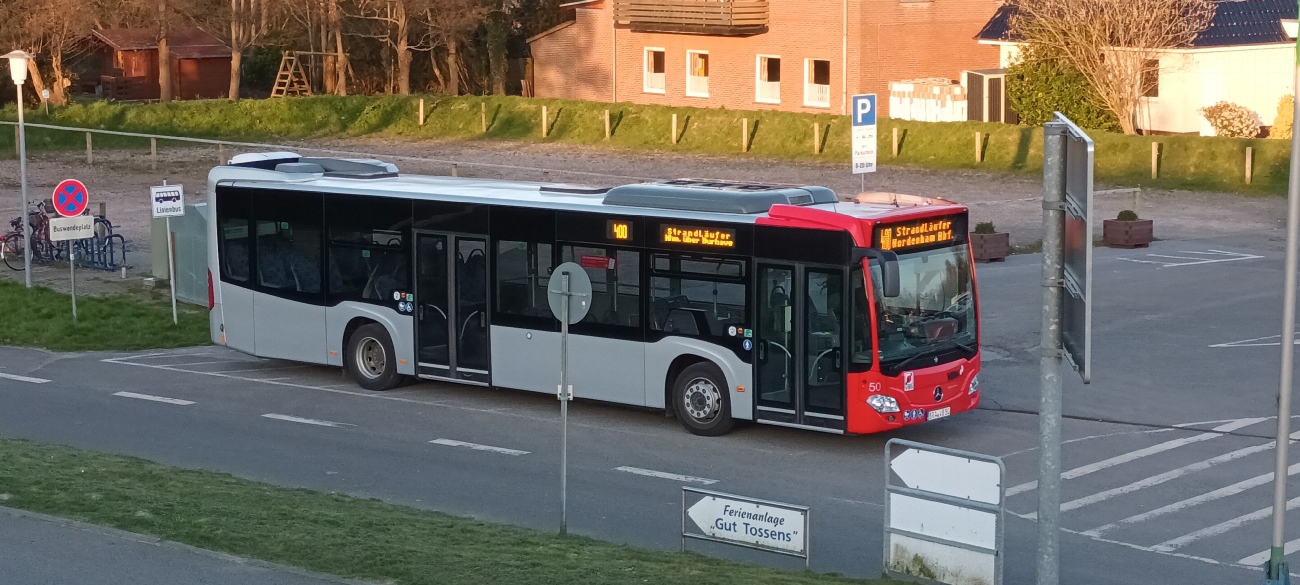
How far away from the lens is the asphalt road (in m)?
12.6

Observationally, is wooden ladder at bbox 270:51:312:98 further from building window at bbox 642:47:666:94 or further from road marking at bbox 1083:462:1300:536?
road marking at bbox 1083:462:1300:536

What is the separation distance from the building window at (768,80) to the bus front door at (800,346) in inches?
1645

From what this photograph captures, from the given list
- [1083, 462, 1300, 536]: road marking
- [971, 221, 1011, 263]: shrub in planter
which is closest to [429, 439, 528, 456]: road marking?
[1083, 462, 1300, 536]: road marking

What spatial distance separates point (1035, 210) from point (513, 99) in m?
24.4

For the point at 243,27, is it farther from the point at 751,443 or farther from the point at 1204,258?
the point at 751,443

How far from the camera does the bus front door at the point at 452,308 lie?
17.9 metres

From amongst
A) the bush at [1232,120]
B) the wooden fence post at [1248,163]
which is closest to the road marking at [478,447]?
the wooden fence post at [1248,163]

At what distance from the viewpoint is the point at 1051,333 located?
877 centimetres

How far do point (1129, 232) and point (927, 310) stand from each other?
1575 centimetres

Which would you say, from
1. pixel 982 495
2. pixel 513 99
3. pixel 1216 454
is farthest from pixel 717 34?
pixel 982 495

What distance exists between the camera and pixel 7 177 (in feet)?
147

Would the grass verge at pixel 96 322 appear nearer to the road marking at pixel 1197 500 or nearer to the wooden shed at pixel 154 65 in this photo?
the road marking at pixel 1197 500

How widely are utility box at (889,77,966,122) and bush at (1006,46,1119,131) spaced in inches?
133

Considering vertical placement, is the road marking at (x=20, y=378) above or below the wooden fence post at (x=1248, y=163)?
below
